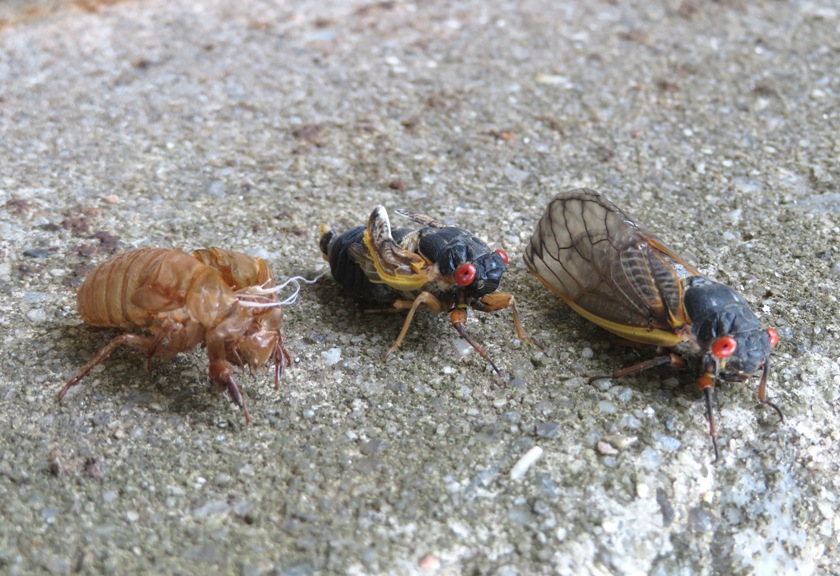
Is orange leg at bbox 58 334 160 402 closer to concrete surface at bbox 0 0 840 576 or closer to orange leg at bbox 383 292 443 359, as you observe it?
concrete surface at bbox 0 0 840 576

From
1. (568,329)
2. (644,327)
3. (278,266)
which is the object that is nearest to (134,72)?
(278,266)

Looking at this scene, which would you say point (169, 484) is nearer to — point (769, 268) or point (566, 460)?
point (566, 460)

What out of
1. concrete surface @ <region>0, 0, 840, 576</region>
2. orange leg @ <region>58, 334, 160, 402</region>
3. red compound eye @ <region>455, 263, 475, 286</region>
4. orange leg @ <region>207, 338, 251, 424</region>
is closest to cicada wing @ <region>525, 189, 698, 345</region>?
concrete surface @ <region>0, 0, 840, 576</region>

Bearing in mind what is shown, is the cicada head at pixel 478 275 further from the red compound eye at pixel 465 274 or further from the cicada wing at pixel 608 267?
the cicada wing at pixel 608 267

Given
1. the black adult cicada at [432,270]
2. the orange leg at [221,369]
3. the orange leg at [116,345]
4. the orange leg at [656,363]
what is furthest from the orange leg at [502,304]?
the orange leg at [116,345]

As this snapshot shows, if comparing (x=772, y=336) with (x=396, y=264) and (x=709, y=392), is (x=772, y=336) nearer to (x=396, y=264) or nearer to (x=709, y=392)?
(x=709, y=392)

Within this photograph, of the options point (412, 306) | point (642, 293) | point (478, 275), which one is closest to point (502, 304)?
point (478, 275)

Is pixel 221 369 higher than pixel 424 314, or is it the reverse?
pixel 221 369
